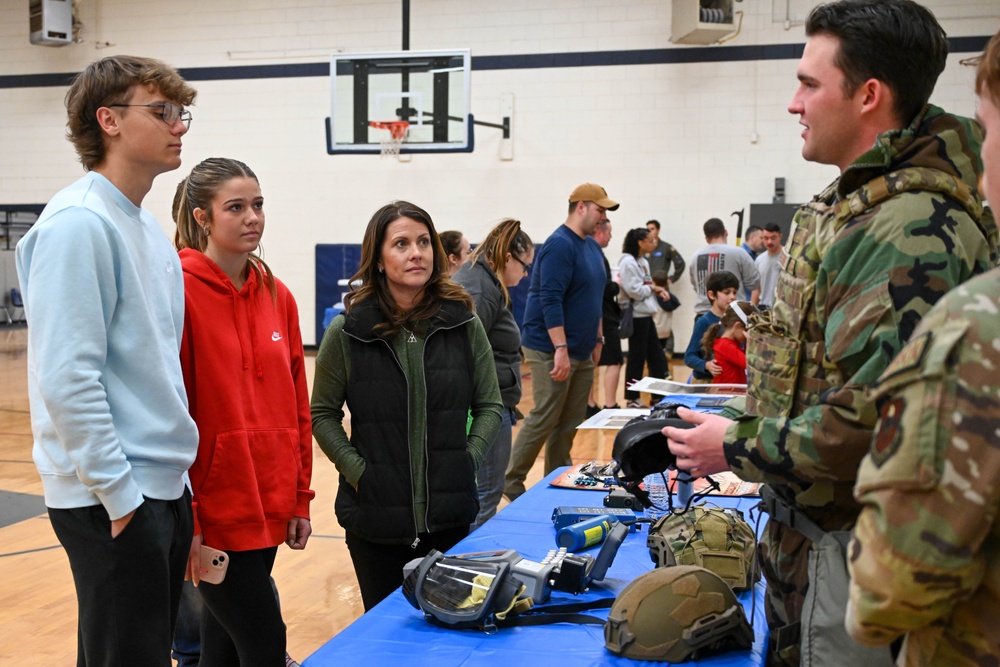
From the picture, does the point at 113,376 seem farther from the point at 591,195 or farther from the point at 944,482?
the point at 591,195

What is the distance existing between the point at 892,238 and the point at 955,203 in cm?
14

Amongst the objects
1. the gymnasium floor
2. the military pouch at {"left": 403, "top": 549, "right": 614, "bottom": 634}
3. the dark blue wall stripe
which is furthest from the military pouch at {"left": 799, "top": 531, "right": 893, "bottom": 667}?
the dark blue wall stripe

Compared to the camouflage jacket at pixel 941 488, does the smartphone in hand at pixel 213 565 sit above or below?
below

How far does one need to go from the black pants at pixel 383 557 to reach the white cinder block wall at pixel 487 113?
9.70m

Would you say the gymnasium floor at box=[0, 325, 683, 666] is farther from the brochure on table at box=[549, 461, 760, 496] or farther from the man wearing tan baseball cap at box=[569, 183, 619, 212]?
the man wearing tan baseball cap at box=[569, 183, 619, 212]

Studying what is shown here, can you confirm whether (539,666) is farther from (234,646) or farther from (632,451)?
(234,646)

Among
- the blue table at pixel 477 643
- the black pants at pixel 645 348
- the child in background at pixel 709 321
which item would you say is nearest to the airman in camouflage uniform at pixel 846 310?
the blue table at pixel 477 643

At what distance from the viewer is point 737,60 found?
37.7 ft

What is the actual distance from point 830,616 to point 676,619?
1.18ft

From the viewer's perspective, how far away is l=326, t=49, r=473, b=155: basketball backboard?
32.0 feet

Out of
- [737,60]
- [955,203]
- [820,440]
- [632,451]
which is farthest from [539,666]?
[737,60]

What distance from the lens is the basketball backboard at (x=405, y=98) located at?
974 centimetres

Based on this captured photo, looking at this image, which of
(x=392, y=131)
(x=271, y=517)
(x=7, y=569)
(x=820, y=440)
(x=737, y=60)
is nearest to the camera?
(x=820, y=440)

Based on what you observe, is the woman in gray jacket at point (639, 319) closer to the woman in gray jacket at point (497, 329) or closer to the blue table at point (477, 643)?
the woman in gray jacket at point (497, 329)
